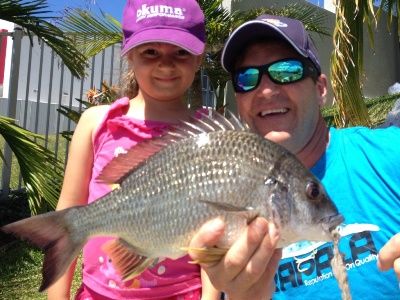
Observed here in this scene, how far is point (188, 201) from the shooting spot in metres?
1.54

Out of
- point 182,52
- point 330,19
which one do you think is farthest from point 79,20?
point 330,19

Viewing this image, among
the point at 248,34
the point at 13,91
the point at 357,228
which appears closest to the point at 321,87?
the point at 248,34

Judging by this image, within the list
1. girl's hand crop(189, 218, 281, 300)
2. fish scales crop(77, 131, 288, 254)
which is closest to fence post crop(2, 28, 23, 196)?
fish scales crop(77, 131, 288, 254)

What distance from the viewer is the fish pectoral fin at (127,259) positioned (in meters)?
1.70

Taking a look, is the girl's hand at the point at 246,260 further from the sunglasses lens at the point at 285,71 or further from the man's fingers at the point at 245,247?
the sunglasses lens at the point at 285,71

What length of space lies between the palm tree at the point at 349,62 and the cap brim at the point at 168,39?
13.4ft

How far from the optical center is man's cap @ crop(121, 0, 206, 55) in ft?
7.27

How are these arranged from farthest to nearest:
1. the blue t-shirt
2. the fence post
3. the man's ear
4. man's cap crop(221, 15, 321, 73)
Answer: the fence post < the man's ear < man's cap crop(221, 15, 321, 73) < the blue t-shirt

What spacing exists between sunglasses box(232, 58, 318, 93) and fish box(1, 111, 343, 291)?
472mm

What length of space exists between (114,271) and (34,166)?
3023mm

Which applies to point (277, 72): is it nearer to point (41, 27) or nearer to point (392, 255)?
point (392, 255)

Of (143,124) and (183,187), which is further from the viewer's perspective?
(143,124)

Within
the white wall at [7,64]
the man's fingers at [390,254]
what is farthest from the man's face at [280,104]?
the white wall at [7,64]

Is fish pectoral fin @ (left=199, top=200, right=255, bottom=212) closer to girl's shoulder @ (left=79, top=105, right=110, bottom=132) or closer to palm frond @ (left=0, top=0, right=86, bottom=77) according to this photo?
girl's shoulder @ (left=79, top=105, right=110, bottom=132)
